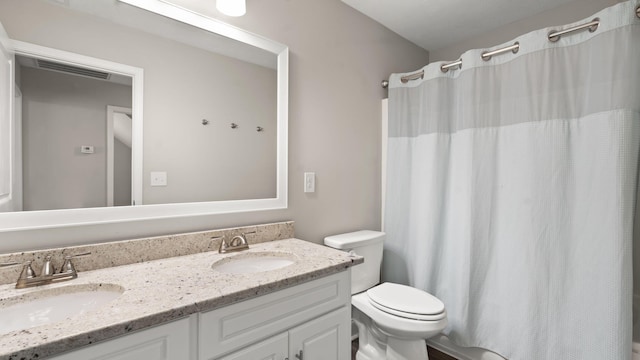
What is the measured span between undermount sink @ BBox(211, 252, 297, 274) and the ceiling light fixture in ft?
3.74

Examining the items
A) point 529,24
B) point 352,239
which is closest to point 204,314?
point 352,239

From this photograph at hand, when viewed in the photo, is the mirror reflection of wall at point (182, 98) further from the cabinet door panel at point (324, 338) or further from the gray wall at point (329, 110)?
the cabinet door panel at point (324, 338)

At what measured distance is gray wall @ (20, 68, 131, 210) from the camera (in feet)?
3.36

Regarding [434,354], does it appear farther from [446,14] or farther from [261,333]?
[446,14]

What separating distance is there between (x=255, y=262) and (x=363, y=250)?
2.54 feet

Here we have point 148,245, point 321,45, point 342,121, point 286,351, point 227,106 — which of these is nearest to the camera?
point 286,351

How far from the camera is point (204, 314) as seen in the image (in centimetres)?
84

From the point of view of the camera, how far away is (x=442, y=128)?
192 cm

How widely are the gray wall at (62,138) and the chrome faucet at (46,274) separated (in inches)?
8.3

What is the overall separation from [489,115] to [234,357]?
175 cm

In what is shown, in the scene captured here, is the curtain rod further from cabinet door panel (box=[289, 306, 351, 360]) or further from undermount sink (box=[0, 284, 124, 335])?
undermount sink (box=[0, 284, 124, 335])

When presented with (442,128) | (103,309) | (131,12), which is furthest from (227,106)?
(442,128)

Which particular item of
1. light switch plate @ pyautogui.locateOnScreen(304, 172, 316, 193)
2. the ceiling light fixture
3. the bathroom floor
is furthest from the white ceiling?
the bathroom floor

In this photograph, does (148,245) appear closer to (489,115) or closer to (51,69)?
(51,69)
